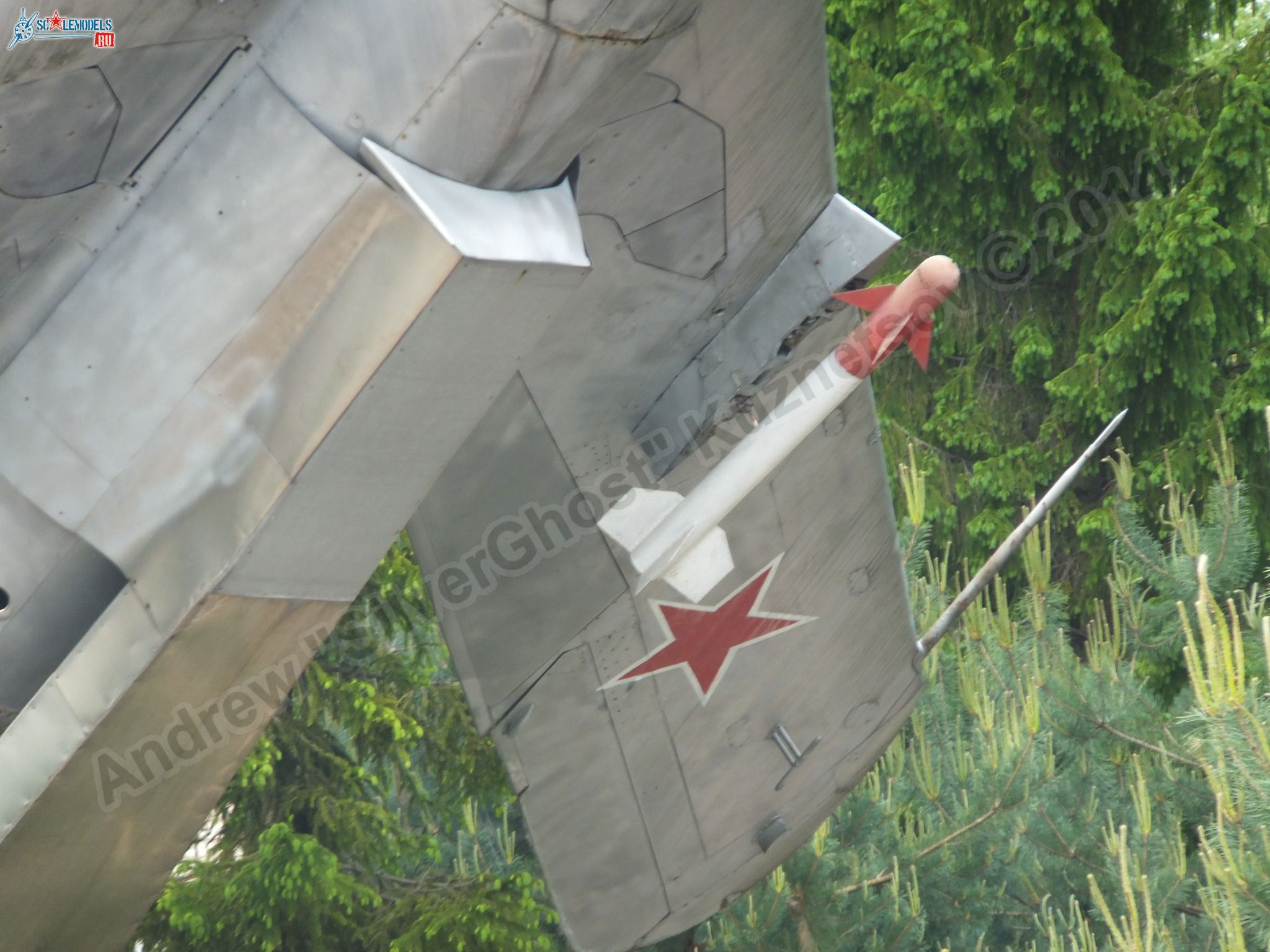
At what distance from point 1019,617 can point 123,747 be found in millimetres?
9212

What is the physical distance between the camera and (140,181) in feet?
12.3

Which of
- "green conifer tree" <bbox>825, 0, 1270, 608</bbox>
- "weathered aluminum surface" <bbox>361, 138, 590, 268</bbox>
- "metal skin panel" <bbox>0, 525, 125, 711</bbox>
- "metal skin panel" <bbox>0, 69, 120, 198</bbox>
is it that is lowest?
"metal skin panel" <bbox>0, 525, 125, 711</bbox>

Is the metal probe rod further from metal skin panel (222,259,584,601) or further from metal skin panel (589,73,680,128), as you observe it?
metal skin panel (222,259,584,601)

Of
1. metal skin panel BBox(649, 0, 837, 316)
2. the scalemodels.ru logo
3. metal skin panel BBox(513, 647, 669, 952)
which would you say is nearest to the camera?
the scalemodels.ru logo

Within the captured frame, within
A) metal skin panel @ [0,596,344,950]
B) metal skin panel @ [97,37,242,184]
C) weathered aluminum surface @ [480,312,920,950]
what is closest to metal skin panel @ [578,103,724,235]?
weathered aluminum surface @ [480,312,920,950]

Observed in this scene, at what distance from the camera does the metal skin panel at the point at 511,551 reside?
5.02 metres

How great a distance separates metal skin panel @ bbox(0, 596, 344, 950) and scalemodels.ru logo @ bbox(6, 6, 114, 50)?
1.47 metres

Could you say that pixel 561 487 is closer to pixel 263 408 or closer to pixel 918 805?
pixel 263 408

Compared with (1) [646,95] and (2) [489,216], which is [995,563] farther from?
(2) [489,216]

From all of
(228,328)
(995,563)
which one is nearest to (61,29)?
(228,328)

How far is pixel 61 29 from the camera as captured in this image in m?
3.27

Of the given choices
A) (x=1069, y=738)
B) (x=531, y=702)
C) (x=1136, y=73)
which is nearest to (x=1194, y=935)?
(x=1069, y=738)

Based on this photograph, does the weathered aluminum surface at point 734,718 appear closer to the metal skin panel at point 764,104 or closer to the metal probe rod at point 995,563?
the metal probe rod at point 995,563

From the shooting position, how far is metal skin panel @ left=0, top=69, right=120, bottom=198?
3.44 metres
